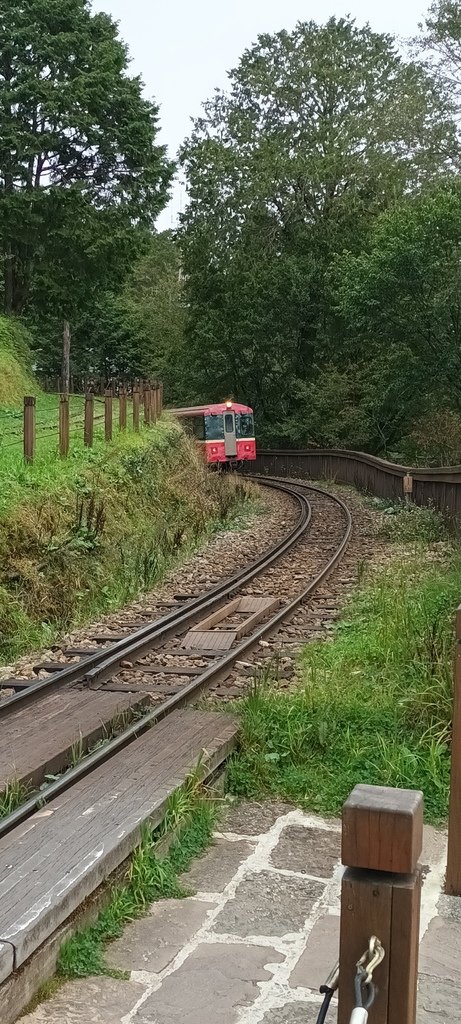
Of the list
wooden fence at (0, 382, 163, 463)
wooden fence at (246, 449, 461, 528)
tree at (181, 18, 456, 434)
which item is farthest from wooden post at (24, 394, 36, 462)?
tree at (181, 18, 456, 434)

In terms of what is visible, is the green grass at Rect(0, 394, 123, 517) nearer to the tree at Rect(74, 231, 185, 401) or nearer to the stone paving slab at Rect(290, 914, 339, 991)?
the stone paving slab at Rect(290, 914, 339, 991)

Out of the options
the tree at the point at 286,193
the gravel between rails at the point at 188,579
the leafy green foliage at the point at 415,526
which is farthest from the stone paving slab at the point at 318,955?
the tree at the point at 286,193

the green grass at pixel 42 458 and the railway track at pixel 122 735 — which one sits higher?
the green grass at pixel 42 458

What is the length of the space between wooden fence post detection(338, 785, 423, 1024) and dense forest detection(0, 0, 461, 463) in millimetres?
19421

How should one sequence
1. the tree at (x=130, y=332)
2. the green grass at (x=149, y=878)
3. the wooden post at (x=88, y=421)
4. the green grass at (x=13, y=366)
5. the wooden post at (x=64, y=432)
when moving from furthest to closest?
the tree at (x=130, y=332) < the green grass at (x=13, y=366) < the wooden post at (x=88, y=421) < the wooden post at (x=64, y=432) < the green grass at (x=149, y=878)

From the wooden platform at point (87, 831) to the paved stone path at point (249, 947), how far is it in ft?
0.87

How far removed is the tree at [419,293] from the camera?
20188 millimetres

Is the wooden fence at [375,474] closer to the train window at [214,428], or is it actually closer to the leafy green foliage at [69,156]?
the train window at [214,428]

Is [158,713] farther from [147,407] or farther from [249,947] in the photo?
[147,407]

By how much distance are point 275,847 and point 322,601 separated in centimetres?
610

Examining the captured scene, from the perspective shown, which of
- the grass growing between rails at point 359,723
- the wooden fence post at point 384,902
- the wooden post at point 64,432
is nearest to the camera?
the wooden fence post at point 384,902

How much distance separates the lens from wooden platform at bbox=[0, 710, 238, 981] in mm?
3178

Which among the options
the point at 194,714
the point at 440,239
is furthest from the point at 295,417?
the point at 194,714

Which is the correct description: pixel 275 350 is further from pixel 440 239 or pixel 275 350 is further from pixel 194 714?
pixel 194 714
